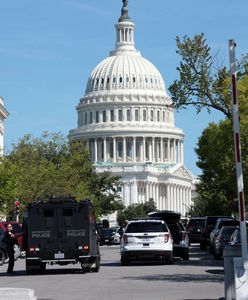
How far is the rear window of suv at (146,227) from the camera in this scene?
1539 inches

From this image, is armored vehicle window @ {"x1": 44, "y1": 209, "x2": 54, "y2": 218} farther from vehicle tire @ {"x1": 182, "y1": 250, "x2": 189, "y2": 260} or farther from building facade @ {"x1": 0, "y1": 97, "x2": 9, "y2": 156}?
building facade @ {"x1": 0, "y1": 97, "x2": 9, "y2": 156}

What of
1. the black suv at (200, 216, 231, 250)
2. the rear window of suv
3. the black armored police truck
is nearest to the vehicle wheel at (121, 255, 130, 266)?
the rear window of suv

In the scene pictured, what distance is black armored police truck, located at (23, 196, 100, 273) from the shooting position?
34.3m

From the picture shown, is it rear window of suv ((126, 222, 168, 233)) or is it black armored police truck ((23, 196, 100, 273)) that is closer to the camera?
black armored police truck ((23, 196, 100, 273))

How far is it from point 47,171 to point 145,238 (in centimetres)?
4480

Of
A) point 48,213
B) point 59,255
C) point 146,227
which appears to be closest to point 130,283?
point 59,255

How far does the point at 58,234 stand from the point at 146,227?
5481 millimetres

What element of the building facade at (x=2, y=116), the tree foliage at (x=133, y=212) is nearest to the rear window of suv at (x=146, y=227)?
the building facade at (x=2, y=116)

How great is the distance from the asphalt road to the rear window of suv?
117 cm

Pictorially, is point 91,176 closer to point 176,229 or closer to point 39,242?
point 176,229

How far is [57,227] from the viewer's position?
3450 centimetres

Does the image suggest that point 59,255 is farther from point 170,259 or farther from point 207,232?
point 207,232

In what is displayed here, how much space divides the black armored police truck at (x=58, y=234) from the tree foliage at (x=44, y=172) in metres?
24.4

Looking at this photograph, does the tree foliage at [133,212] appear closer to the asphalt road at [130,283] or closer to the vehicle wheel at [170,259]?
the vehicle wheel at [170,259]
